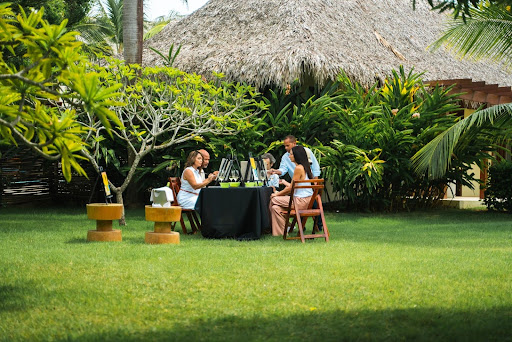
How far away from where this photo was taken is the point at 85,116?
461 inches

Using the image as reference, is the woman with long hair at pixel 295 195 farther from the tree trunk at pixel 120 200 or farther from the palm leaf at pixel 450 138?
the palm leaf at pixel 450 138

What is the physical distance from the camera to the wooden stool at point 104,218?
856cm

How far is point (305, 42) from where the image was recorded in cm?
1366

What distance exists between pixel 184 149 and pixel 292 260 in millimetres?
7187

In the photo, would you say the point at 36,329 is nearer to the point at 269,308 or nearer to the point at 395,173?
the point at 269,308

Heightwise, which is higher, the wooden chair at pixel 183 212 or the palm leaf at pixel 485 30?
the palm leaf at pixel 485 30

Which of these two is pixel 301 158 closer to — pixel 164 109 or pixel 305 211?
pixel 305 211

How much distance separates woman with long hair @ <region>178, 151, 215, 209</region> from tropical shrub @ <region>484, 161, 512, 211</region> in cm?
644

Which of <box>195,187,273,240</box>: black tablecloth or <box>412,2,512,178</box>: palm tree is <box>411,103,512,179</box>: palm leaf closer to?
<box>412,2,512,178</box>: palm tree

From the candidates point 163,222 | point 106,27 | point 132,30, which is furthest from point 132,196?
point 106,27

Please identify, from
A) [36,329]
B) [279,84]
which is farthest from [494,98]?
[36,329]

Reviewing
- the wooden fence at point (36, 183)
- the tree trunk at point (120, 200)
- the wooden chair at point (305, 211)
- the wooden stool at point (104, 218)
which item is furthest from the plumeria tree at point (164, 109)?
the wooden fence at point (36, 183)

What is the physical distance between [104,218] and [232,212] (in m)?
1.66

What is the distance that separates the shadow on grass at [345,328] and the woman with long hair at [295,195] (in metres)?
4.31
